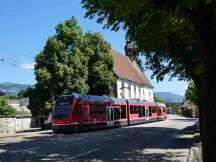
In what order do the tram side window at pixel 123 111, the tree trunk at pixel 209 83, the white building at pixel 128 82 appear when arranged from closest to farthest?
the tree trunk at pixel 209 83 → the tram side window at pixel 123 111 → the white building at pixel 128 82

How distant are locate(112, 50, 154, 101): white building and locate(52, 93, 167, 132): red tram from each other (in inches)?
1074

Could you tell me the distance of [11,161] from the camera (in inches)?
613

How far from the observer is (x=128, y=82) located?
85062 mm

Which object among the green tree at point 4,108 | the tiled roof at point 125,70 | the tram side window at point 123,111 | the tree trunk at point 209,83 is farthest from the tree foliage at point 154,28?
the tiled roof at point 125,70

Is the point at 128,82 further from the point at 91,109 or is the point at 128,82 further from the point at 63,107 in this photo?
the point at 63,107

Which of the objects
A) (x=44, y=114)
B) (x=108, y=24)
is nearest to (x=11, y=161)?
(x=108, y=24)

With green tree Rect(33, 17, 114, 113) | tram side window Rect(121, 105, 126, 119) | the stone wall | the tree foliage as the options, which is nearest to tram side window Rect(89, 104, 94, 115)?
the stone wall

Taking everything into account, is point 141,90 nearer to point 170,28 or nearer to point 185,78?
point 185,78

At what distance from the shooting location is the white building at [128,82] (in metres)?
78.1

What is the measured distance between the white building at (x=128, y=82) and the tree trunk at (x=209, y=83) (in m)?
67.3

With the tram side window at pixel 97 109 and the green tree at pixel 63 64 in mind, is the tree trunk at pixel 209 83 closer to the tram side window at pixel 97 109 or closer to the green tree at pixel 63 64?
the tram side window at pixel 97 109

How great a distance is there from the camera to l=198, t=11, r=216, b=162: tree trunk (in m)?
6.61

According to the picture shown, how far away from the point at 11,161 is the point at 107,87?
144 ft

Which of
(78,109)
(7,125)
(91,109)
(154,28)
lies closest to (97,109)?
(91,109)
